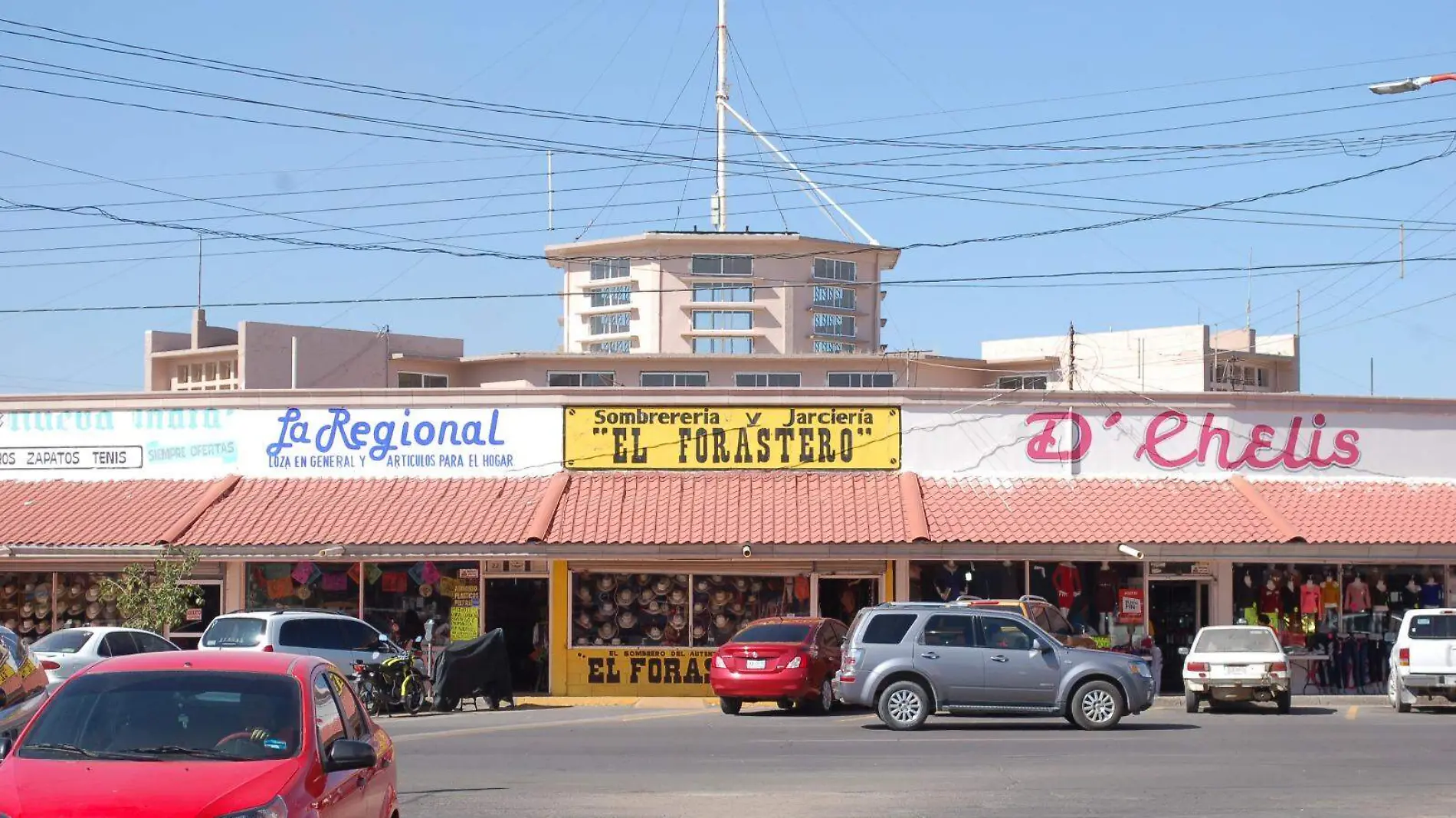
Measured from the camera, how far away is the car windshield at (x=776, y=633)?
26219 mm

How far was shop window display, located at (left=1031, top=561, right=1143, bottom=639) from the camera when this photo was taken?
104 ft

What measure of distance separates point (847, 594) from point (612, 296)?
9365 cm

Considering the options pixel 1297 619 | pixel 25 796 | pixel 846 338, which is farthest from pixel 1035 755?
pixel 846 338

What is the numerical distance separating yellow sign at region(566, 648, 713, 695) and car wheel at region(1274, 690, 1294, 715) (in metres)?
10.3

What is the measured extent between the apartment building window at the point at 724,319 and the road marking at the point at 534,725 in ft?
287

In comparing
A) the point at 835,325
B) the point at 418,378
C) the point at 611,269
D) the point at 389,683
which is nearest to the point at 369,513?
the point at 389,683

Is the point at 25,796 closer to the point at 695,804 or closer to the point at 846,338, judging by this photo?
the point at 695,804

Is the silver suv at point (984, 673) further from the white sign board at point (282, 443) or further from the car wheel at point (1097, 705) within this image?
the white sign board at point (282, 443)

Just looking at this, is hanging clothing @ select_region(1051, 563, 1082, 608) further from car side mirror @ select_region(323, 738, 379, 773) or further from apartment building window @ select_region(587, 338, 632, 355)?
apartment building window @ select_region(587, 338, 632, 355)

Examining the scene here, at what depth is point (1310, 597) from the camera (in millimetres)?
31859

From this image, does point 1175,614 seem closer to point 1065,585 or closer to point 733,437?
point 1065,585

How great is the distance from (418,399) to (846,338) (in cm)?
8679

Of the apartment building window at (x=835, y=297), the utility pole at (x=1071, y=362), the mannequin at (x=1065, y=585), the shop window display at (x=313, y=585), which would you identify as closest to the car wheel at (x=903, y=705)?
the mannequin at (x=1065, y=585)

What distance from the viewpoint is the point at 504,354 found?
10181cm
